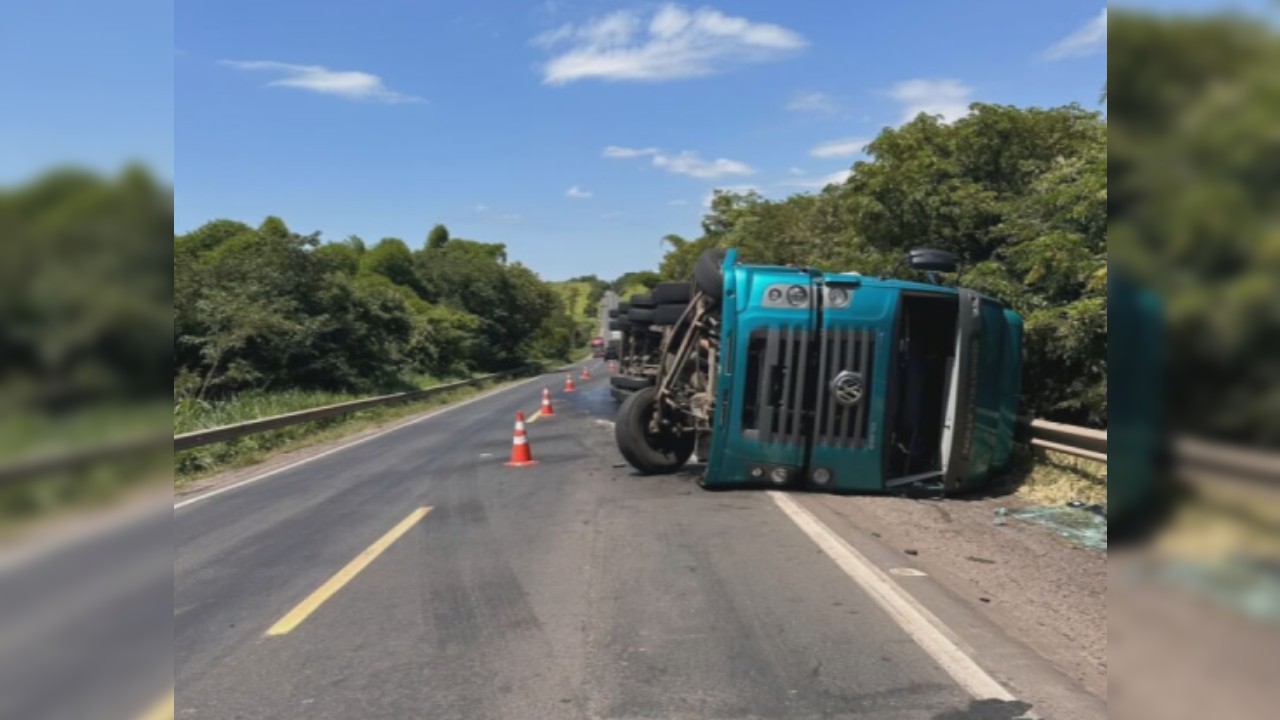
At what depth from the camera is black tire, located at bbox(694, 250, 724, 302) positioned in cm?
1029

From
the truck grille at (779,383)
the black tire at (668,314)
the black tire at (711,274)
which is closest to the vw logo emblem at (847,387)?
the truck grille at (779,383)

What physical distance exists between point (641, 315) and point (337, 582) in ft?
36.6

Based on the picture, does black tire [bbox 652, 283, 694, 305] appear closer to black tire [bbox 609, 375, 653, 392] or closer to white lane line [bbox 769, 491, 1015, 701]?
black tire [bbox 609, 375, 653, 392]

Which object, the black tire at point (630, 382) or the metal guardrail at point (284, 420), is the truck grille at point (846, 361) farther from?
the black tire at point (630, 382)

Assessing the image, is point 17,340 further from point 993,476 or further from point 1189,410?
point 993,476

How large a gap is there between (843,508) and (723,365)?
186 cm

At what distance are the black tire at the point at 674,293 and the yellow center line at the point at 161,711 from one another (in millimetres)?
11864

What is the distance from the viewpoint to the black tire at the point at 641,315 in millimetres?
17266

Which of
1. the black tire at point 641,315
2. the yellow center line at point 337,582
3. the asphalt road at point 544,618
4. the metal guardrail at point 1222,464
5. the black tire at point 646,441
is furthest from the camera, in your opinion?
the black tire at point 641,315

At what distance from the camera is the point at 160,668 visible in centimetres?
160

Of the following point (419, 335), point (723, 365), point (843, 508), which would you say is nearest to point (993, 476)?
point (843, 508)

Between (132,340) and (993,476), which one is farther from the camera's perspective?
(993,476)

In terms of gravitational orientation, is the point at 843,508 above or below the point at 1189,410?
below

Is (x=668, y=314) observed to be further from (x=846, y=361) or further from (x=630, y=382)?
(x=630, y=382)
